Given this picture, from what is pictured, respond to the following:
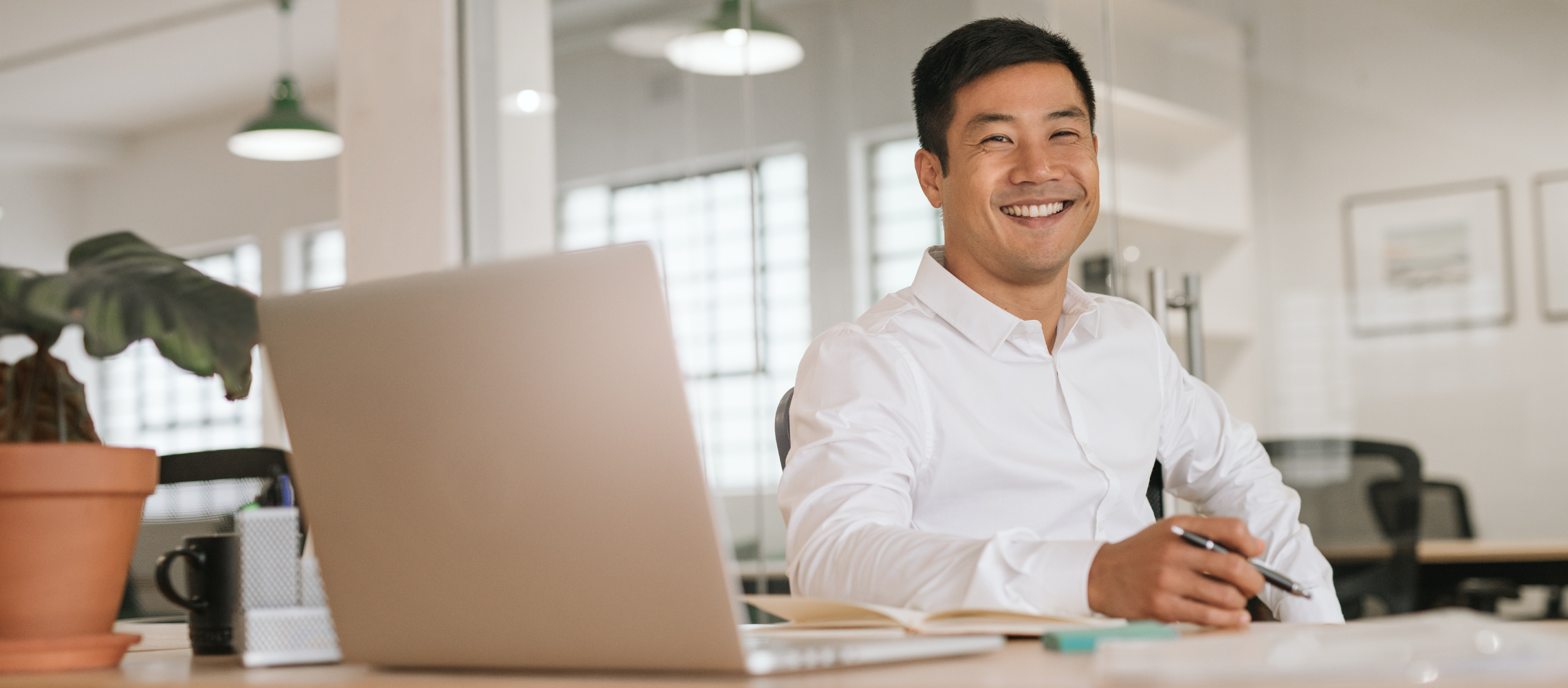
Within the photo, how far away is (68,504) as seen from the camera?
3.05 feet

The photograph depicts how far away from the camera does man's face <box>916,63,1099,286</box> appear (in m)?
1.58

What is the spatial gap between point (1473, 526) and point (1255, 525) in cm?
139

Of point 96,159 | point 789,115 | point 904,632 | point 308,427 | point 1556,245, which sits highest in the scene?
point 96,159

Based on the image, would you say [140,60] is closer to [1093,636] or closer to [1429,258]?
[1429,258]

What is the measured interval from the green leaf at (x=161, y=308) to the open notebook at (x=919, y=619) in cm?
43

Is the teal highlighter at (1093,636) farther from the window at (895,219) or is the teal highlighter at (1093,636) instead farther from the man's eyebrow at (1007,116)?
the window at (895,219)

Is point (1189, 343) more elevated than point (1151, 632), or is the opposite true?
point (1189, 343)

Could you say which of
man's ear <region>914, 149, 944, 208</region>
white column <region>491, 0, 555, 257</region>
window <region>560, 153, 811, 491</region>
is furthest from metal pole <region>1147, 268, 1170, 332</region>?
white column <region>491, 0, 555, 257</region>

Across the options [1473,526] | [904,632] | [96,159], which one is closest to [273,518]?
[904,632]

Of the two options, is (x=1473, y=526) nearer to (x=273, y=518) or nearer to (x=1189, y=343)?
(x=1189, y=343)

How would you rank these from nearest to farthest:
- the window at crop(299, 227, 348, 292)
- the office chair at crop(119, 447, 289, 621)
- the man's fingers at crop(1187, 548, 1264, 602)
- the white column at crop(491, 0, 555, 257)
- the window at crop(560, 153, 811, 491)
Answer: the man's fingers at crop(1187, 548, 1264, 602)
the office chair at crop(119, 447, 289, 621)
the window at crop(560, 153, 811, 491)
the white column at crop(491, 0, 555, 257)
the window at crop(299, 227, 348, 292)

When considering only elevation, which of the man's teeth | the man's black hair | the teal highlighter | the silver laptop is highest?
the man's black hair

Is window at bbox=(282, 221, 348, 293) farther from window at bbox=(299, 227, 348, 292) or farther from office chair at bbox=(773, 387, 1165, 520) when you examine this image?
office chair at bbox=(773, 387, 1165, 520)

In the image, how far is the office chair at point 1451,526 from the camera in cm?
266
